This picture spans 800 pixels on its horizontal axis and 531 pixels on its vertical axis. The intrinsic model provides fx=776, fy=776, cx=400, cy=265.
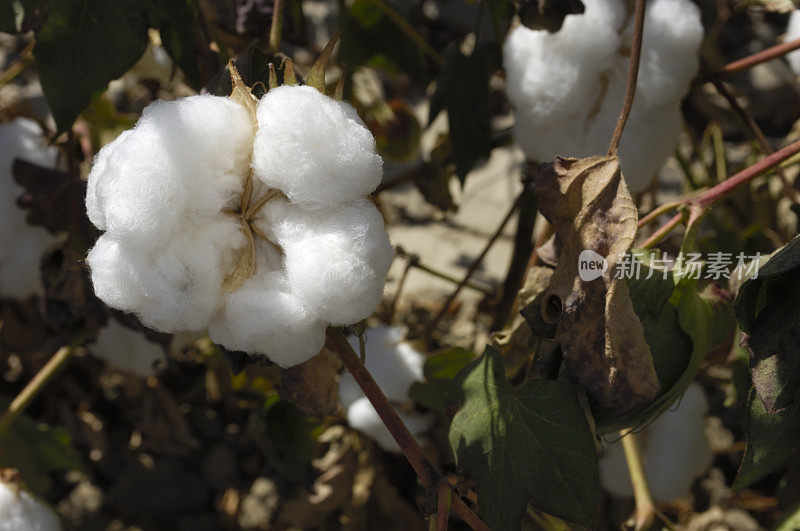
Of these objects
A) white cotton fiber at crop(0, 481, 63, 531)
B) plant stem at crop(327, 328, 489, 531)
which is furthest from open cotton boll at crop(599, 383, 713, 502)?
white cotton fiber at crop(0, 481, 63, 531)

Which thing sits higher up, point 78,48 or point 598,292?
point 78,48

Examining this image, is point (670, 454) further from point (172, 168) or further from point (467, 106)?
point (172, 168)

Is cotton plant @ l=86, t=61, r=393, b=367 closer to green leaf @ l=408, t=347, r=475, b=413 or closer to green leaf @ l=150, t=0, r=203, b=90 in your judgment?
green leaf @ l=150, t=0, r=203, b=90

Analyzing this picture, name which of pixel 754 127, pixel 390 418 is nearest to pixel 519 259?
pixel 754 127

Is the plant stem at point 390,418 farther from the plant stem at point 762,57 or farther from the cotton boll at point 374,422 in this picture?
the plant stem at point 762,57

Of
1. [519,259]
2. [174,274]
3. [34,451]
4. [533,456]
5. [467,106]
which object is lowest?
[34,451]

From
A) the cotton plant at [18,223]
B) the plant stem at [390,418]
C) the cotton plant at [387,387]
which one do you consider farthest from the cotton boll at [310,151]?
the cotton plant at [18,223]
